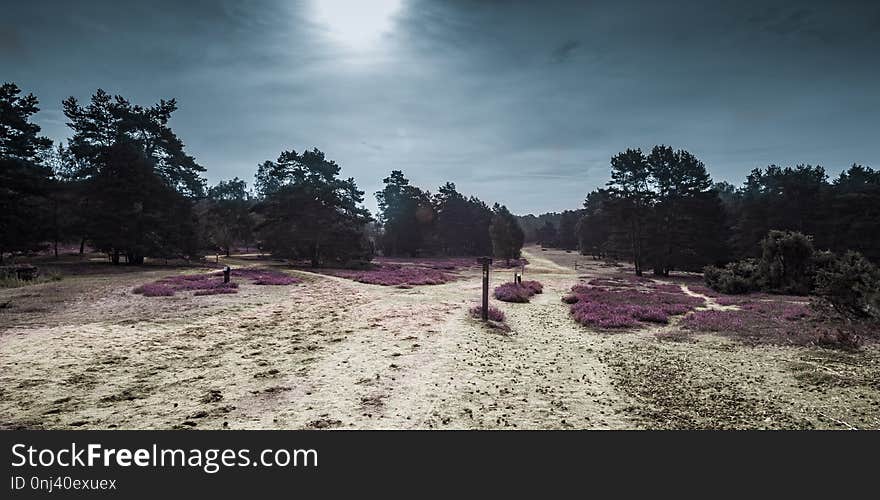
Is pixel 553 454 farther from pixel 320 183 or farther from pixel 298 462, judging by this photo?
pixel 320 183

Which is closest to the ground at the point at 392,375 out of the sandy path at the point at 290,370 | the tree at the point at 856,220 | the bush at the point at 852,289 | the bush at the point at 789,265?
the sandy path at the point at 290,370

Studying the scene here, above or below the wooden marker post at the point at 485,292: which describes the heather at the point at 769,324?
below

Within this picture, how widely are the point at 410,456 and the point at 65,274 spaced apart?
1306 inches

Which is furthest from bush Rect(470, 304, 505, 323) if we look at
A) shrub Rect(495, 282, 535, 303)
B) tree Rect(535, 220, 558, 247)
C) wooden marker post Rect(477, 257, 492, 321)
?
tree Rect(535, 220, 558, 247)

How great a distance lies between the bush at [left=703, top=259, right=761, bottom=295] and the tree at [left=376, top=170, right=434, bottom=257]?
181 ft

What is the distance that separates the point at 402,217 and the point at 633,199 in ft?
146

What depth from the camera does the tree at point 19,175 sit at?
1073 inches

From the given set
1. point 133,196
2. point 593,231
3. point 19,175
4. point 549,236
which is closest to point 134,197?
point 133,196

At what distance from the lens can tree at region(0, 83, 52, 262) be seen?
1073 inches

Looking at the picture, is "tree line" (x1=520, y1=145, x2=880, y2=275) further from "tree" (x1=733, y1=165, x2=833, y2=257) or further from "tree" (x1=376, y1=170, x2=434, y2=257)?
"tree" (x1=376, y1=170, x2=434, y2=257)

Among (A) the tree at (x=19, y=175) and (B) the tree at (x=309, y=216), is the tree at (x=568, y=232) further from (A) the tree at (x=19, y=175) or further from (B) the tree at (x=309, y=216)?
(A) the tree at (x=19, y=175)

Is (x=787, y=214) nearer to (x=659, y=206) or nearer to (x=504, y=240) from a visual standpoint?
(x=659, y=206)

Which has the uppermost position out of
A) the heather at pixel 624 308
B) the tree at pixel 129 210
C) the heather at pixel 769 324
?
the tree at pixel 129 210

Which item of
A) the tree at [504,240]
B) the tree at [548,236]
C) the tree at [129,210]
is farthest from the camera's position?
the tree at [548,236]
